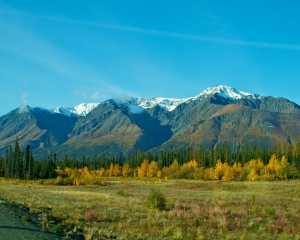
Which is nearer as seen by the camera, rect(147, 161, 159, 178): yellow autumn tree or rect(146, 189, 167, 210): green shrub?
rect(146, 189, 167, 210): green shrub

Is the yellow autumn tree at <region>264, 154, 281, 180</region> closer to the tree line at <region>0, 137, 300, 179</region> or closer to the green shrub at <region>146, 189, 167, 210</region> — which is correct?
the tree line at <region>0, 137, 300, 179</region>

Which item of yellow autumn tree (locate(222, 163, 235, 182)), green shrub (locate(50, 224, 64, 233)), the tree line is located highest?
the tree line

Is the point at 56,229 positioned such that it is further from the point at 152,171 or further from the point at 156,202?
the point at 152,171

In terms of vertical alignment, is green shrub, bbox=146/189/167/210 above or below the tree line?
below

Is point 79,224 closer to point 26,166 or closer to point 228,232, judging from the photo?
point 228,232

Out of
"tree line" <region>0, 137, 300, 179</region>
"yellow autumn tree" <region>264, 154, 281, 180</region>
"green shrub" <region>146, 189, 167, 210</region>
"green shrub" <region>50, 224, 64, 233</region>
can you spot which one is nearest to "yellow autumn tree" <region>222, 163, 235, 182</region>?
"tree line" <region>0, 137, 300, 179</region>

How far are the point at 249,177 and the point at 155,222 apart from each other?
84.8 metres

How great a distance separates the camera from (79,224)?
20.2 metres

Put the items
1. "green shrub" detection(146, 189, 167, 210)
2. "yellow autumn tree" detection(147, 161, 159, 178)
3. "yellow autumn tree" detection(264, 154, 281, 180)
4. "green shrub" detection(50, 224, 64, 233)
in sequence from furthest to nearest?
"yellow autumn tree" detection(147, 161, 159, 178)
"yellow autumn tree" detection(264, 154, 281, 180)
"green shrub" detection(146, 189, 167, 210)
"green shrub" detection(50, 224, 64, 233)

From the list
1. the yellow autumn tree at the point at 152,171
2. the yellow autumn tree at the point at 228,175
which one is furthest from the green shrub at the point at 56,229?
the yellow autumn tree at the point at 152,171

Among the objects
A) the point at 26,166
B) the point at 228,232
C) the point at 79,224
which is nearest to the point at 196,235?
the point at 228,232

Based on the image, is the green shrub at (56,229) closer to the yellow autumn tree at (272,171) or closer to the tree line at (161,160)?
the yellow autumn tree at (272,171)

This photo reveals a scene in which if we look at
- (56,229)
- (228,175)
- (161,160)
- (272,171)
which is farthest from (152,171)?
(56,229)

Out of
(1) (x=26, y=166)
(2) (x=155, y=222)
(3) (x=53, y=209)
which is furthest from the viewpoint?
(1) (x=26, y=166)
